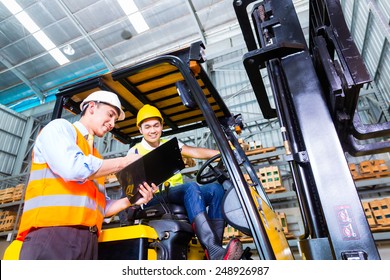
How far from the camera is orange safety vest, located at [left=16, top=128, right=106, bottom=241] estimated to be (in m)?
1.73

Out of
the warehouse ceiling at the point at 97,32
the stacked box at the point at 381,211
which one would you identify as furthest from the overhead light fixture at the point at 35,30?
the stacked box at the point at 381,211

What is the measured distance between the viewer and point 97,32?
1275 centimetres

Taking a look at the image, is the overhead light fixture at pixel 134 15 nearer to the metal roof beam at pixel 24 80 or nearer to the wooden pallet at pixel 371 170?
the metal roof beam at pixel 24 80

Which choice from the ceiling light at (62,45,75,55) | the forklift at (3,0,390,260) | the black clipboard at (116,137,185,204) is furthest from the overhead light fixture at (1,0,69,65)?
the black clipboard at (116,137,185,204)

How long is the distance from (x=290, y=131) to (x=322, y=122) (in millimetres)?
224

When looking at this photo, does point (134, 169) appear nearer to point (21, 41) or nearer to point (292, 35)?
point (292, 35)

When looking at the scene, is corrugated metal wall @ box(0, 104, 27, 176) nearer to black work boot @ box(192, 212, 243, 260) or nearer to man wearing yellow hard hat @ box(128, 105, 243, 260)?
man wearing yellow hard hat @ box(128, 105, 243, 260)

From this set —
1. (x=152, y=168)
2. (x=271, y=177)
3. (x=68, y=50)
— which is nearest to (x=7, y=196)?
(x=68, y=50)

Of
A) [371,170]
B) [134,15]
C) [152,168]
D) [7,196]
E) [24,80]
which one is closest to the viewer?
[152,168]

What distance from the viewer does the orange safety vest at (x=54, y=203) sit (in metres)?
1.73

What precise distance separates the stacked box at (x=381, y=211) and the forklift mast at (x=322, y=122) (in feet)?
18.4

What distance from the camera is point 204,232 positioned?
2148 millimetres

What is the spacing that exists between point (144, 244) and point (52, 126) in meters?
1.09

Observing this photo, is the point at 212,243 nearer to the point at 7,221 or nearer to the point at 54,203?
the point at 54,203
